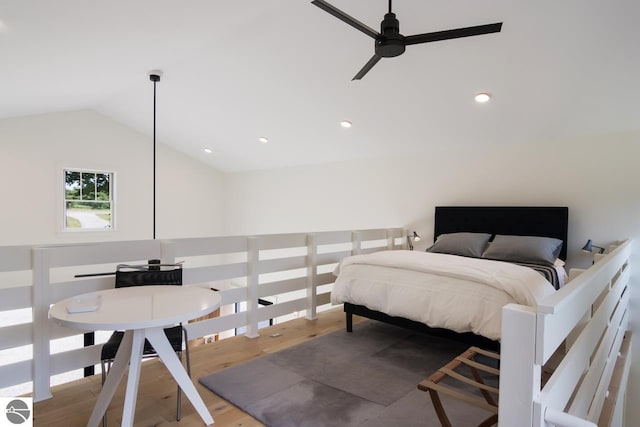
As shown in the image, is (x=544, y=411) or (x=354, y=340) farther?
(x=354, y=340)

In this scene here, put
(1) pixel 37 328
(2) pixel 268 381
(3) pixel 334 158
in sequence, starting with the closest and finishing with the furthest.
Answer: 1. (1) pixel 37 328
2. (2) pixel 268 381
3. (3) pixel 334 158

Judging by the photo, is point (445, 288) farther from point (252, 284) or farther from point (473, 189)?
point (473, 189)

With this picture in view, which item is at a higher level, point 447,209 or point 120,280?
point 447,209

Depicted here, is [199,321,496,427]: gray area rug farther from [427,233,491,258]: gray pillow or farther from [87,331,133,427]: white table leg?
[427,233,491,258]: gray pillow

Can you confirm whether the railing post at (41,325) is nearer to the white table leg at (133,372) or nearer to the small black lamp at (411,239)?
the white table leg at (133,372)

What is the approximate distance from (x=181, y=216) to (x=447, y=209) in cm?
493

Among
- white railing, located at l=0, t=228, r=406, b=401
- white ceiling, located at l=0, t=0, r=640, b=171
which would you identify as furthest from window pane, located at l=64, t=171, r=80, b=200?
white railing, located at l=0, t=228, r=406, b=401

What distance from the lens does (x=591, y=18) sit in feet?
8.07

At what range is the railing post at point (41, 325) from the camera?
2066 mm

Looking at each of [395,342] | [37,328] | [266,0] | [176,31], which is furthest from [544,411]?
[176,31]

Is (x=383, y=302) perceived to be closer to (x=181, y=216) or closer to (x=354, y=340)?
(x=354, y=340)

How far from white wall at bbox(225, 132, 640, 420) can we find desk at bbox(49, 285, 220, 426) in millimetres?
3518

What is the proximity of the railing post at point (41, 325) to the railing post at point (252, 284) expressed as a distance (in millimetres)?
1397

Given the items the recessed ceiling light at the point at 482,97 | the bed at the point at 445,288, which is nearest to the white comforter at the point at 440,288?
the bed at the point at 445,288
